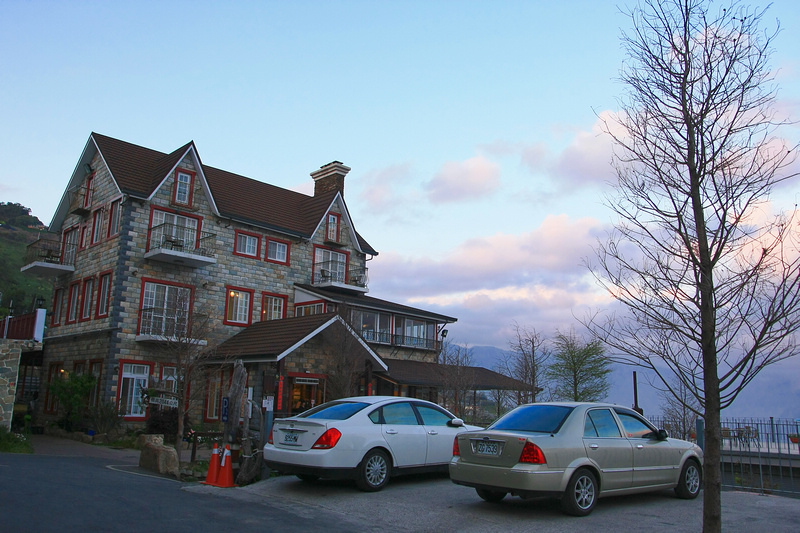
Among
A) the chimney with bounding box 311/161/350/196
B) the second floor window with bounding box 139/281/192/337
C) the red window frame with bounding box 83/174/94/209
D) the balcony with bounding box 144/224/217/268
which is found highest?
the chimney with bounding box 311/161/350/196

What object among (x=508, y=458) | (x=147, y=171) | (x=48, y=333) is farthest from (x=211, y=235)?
(x=508, y=458)

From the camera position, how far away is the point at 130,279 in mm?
25391

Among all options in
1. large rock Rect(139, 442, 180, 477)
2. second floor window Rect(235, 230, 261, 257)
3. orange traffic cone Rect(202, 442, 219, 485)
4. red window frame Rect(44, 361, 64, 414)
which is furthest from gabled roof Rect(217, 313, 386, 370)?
orange traffic cone Rect(202, 442, 219, 485)

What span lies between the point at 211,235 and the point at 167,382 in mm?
6744

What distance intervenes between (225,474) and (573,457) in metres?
5.93

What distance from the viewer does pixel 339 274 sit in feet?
109

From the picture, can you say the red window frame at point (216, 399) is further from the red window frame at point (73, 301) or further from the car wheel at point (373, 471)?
the car wheel at point (373, 471)

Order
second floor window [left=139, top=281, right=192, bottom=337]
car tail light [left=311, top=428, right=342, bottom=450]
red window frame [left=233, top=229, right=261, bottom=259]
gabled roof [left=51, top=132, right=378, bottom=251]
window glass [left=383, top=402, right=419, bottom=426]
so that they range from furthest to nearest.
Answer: red window frame [left=233, top=229, right=261, bottom=259]
gabled roof [left=51, top=132, right=378, bottom=251]
second floor window [left=139, top=281, right=192, bottom=337]
window glass [left=383, top=402, right=419, bottom=426]
car tail light [left=311, top=428, right=342, bottom=450]

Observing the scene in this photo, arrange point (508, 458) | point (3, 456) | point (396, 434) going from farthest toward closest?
1. point (3, 456)
2. point (396, 434)
3. point (508, 458)

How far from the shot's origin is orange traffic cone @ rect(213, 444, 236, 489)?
1078 cm

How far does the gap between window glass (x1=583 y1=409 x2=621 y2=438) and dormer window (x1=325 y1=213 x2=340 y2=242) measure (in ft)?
83.2

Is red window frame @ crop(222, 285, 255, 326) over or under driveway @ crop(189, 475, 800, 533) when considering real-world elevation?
over

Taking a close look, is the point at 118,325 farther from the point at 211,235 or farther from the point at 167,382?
the point at 211,235

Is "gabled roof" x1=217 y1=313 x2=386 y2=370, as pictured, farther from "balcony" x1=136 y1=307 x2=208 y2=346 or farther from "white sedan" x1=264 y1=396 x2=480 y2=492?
"white sedan" x1=264 y1=396 x2=480 y2=492
